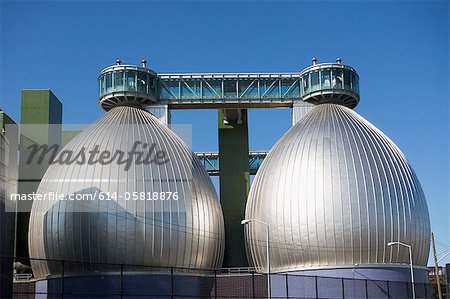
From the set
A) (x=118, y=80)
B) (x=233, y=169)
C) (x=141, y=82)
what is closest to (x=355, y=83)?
(x=233, y=169)

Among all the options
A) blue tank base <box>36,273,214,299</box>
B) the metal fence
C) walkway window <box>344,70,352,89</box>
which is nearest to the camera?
blue tank base <box>36,273,214,299</box>

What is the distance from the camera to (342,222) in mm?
48250

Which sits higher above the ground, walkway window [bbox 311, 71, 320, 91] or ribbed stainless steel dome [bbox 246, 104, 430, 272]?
walkway window [bbox 311, 71, 320, 91]

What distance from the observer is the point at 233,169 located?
62156 millimetres

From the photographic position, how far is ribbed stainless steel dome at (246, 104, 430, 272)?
48406 mm

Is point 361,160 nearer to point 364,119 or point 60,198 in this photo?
point 364,119

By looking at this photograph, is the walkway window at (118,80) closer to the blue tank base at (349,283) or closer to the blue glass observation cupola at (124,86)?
the blue glass observation cupola at (124,86)

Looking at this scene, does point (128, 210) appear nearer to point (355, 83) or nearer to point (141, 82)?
point (141, 82)

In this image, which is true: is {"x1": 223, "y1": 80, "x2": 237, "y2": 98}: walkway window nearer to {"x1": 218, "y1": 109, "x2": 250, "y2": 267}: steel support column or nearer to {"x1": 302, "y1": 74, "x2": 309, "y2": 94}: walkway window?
{"x1": 218, "y1": 109, "x2": 250, "y2": 267}: steel support column

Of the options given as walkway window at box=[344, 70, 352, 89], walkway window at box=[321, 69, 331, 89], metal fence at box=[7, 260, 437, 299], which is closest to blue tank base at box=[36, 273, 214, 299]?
metal fence at box=[7, 260, 437, 299]

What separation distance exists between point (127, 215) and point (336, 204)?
15.3m

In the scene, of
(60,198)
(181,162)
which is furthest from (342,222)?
(60,198)

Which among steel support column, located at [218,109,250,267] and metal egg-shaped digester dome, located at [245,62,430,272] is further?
steel support column, located at [218,109,250,267]

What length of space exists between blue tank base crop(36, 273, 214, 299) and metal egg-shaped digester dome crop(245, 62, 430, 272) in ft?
25.5
